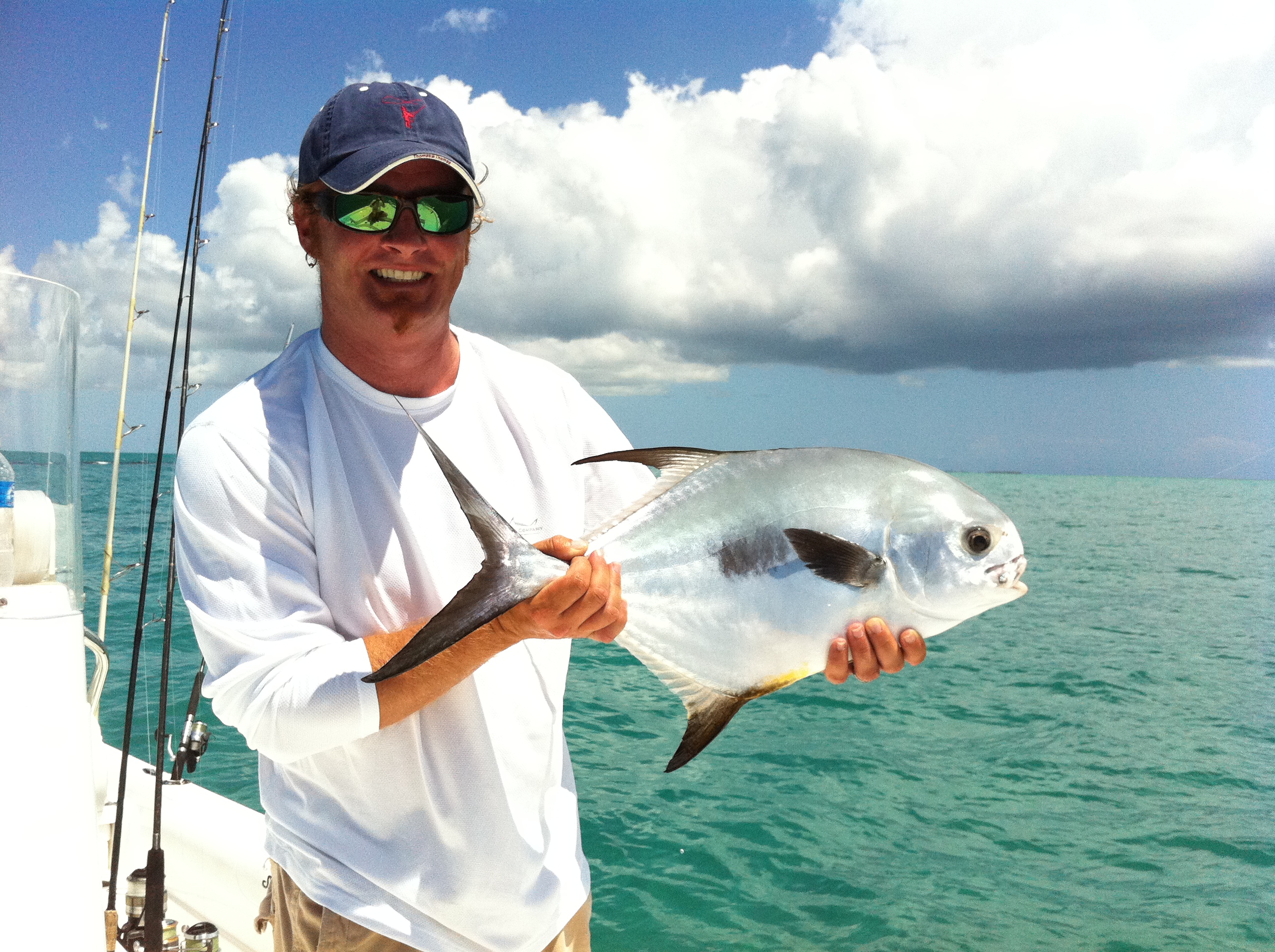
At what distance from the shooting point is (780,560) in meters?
1.64

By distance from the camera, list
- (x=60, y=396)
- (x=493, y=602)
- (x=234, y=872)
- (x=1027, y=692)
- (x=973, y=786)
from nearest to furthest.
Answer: (x=493, y=602)
(x=60, y=396)
(x=234, y=872)
(x=973, y=786)
(x=1027, y=692)

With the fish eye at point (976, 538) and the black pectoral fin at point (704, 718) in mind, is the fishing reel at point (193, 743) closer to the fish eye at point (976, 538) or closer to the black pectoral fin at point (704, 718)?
the black pectoral fin at point (704, 718)

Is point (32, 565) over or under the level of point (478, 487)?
under

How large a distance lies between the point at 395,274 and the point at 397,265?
0.08ft

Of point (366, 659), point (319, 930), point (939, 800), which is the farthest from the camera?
point (939, 800)

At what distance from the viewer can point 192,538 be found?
4.85 feet

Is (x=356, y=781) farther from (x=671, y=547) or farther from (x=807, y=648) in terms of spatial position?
(x=807, y=648)

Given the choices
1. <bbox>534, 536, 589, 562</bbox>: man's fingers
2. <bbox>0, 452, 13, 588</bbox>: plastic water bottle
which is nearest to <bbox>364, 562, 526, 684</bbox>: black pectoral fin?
<bbox>534, 536, 589, 562</bbox>: man's fingers

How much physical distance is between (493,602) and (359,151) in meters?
0.84

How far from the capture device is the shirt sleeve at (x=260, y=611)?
4.62ft

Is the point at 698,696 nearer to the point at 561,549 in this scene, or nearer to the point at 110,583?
the point at 561,549

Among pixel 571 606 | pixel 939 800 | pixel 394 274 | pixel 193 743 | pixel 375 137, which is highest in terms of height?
pixel 375 137

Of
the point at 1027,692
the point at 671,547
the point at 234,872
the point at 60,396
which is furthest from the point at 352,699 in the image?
the point at 1027,692

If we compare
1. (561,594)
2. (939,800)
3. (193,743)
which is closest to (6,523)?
(561,594)
